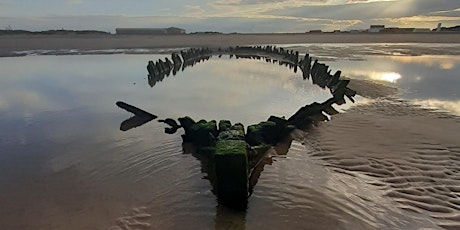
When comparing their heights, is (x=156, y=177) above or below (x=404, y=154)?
below

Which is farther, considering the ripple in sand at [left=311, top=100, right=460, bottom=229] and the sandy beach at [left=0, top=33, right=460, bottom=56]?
the sandy beach at [left=0, top=33, right=460, bottom=56]

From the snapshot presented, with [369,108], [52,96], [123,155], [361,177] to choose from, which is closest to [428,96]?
[369,108]

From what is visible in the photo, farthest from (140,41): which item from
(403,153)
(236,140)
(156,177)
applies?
(236,140)

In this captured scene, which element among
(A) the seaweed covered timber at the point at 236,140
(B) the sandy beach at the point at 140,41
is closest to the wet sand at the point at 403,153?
(A) the seaweed covered timber at the point at 236,140

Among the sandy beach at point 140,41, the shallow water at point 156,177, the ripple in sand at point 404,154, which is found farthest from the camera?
the sandy beach at point 140,41

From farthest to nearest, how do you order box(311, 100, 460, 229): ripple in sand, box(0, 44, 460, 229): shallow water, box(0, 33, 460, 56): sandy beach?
box(0, 33, 460, 56): sandy beach → box(311, 100, 460, 229): ripple in sand → box(0, 44, 460, 229): shallow water

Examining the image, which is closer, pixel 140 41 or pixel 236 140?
pixel 236 140

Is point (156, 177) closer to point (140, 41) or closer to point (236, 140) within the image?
point (236, 140)

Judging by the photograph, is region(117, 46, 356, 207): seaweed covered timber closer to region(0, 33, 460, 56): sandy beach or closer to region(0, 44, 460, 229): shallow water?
region(0, 44, 460, 229): shallow water

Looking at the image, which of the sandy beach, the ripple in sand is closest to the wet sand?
the ripple in sand

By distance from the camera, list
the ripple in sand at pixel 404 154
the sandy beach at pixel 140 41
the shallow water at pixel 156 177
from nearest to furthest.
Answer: the shallow water at pixel 156 177, the ripple in sand at pixel 404 154, the sandy beach at pixel 140 41

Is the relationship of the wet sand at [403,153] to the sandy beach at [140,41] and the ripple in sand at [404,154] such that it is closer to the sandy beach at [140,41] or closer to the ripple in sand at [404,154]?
the ripple in sand at [404,154]

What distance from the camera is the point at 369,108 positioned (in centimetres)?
1269

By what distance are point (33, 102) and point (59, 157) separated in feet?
23.3
